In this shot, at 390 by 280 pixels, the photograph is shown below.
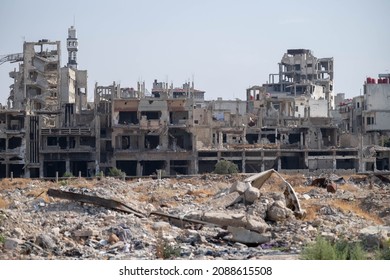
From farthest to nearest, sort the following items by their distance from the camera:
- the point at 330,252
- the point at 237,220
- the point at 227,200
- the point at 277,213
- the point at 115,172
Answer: the point at 115,172, the point at 227,200, the point at 277,213, the point at 237,220, the point at 330,252

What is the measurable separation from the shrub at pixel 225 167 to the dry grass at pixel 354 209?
31867 mm

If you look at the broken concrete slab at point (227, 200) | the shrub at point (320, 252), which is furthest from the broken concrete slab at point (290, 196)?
the shrub at point (320, 252)

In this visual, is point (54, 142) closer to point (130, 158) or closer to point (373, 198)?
point (130, 158)

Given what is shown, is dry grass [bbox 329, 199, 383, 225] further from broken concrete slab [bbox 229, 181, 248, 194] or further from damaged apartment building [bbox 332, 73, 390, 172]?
damaged apartment building [bbox 332, 73, 390, 172]

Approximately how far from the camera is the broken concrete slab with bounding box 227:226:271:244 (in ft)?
79.7

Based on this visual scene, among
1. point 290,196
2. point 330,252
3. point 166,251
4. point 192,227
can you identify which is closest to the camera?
point 330,252

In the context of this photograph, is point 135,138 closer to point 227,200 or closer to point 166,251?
point 227,200

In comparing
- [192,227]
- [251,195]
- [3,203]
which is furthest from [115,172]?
[192,227]

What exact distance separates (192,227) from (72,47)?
2745 inches

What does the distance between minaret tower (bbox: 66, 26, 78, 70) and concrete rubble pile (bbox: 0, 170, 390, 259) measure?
2372 inches

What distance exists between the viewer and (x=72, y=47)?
9462cm

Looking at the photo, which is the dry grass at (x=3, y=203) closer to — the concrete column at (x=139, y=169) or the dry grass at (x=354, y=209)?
the dry grass at (x=354, y=209)
